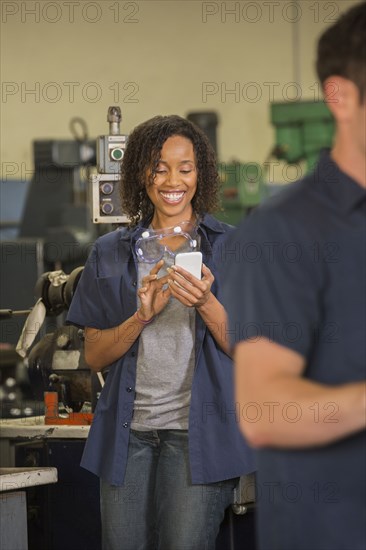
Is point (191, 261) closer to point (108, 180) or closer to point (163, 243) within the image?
point (163, 243)

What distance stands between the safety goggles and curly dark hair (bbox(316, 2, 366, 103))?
115 cm

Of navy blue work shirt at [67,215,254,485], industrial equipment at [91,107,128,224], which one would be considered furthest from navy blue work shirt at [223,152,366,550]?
industrial equipment at [91,107,128,224]

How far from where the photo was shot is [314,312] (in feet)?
3.55

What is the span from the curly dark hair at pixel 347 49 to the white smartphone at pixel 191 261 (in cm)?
103

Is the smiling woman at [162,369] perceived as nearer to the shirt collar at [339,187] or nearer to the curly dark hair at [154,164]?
the curly dark hair at [154,164]

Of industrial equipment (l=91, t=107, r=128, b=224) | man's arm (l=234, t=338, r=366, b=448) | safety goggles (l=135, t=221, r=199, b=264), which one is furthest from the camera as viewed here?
industrial equipment (l=91, t=107, r=128, b=224)

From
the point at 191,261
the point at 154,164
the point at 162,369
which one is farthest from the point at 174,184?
the point at 162,369

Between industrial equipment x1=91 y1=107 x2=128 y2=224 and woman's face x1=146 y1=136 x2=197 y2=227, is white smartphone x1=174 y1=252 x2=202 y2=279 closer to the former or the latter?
woman's face x1=146 y1=136 x2=197 y2=227

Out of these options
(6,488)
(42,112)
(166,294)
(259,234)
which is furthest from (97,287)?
(42,112)

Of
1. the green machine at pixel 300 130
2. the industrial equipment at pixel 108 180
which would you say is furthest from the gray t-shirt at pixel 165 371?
the green machine at pixel 300 130

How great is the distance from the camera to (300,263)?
1080 millimetres

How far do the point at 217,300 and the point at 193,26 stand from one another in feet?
11.0

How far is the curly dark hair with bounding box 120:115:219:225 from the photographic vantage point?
231 cm

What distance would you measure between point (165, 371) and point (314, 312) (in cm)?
108
